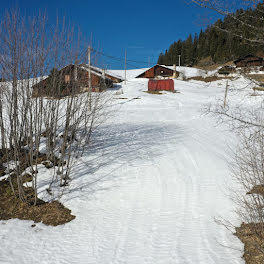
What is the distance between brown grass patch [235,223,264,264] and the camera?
3617 millimetres

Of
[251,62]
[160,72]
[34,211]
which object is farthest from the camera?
[160,72]

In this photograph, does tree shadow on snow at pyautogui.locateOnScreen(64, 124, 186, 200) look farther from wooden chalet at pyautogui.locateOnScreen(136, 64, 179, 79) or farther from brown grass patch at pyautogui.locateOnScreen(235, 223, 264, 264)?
wooden chalet at pyautogui.locateOnScreen(136, 64, 179, 79)

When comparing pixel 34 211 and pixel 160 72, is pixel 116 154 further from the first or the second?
pixel 160 72

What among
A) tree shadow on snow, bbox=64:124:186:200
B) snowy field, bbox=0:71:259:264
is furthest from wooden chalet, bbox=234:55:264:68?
tree shadow on snow, bbox=64:124:186:200

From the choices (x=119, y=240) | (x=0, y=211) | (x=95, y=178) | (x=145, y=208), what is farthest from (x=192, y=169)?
(x=0, y=211)

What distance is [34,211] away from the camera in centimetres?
512

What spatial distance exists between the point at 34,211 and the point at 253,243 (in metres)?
4.61

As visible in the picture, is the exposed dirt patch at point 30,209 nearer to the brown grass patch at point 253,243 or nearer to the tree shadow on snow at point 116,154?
the tree shadow on snow at point 116,154

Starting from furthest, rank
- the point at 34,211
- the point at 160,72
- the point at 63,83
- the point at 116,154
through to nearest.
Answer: the point at 160,72 < the point at 116,154 < the point at 63,83 < the point at 34,211

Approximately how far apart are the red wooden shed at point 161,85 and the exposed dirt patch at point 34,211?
27033mm

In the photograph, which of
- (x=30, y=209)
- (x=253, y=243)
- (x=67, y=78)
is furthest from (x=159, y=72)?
(x=253, y=243)

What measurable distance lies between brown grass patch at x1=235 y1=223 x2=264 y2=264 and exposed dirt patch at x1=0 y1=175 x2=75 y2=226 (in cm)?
351

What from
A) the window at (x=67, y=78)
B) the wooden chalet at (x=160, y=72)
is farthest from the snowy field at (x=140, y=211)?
Answer: the wooden chalet at (x=160, y=72)

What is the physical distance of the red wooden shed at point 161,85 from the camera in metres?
30.5
